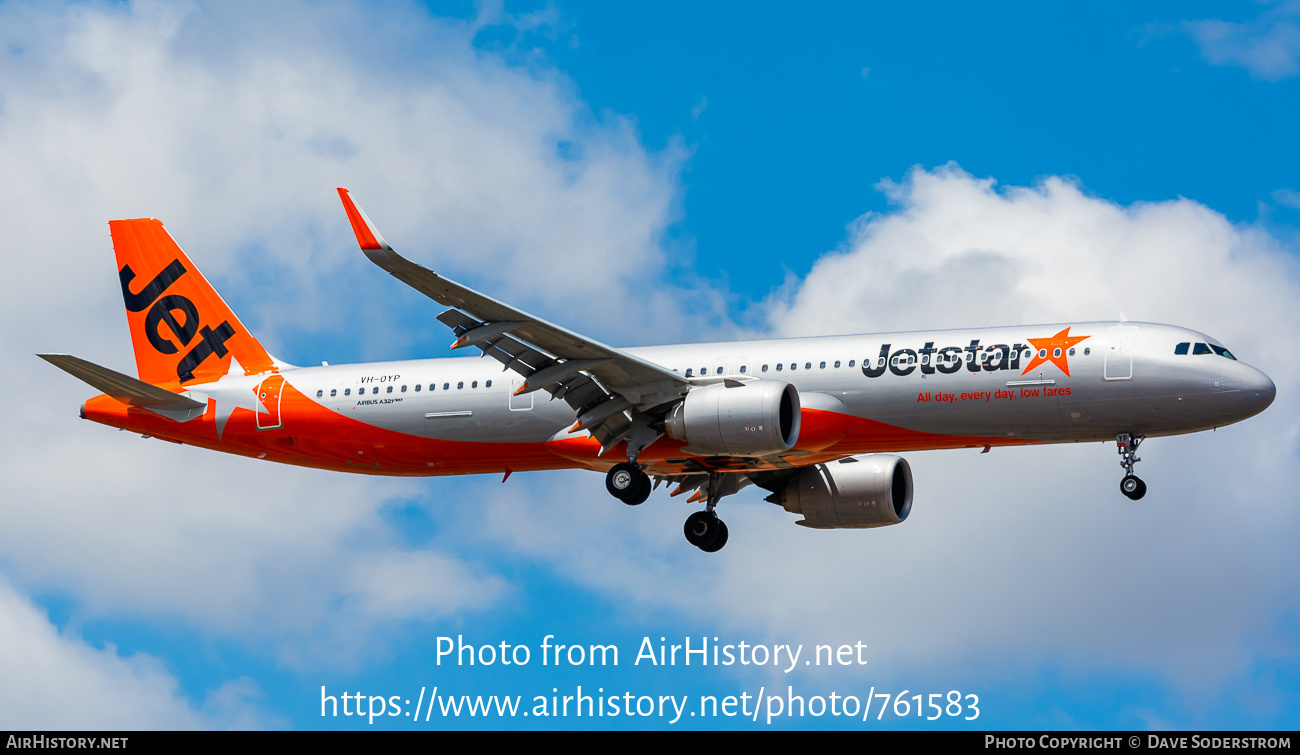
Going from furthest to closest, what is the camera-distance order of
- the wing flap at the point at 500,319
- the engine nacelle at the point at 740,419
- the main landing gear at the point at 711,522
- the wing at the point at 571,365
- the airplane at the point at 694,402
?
the main landing gear at the point at 711,522 → the engine nacelle at the point at 740,419 → the airplane at the point at 694,402 → the wing at the point at 571,365 → the wing flap at the point at 500,319

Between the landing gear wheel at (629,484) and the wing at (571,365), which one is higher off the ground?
the wing at (571,365)

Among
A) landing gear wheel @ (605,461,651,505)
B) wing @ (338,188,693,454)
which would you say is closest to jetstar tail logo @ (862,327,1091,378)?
wing @ (338,188,693,454)

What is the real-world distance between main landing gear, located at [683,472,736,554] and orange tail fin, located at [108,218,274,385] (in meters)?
12.6

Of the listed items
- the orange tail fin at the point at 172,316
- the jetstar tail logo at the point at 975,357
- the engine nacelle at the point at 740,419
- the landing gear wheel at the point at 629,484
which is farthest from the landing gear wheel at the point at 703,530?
the orange tail fin at the point at 172,316

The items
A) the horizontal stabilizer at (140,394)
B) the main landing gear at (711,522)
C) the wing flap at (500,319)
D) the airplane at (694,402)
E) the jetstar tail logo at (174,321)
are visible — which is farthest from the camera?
the jetstar tail logo at (174,321)

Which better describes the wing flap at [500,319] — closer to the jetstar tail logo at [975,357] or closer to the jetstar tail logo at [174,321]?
the jetstar tail logo at [975,357]

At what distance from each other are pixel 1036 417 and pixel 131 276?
2640 centimetres

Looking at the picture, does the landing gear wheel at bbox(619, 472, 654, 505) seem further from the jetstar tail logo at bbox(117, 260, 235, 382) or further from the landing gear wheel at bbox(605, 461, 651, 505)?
the jetstar tail logo at bbox(117, 260, 235, 382)

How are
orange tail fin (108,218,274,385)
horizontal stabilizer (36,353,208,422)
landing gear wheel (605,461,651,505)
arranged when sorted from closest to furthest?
1. landing gear wheel (605,461,651,505)
2. horizontal stabilizer (36,353,208,422)
3. orange tail fin (108,218,274,385)

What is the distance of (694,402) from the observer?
116 feet

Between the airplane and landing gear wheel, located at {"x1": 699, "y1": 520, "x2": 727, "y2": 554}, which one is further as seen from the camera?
landing gear wheel, located at {"x1": 699, "y1": 520, "x2": 727, "y2": 554}

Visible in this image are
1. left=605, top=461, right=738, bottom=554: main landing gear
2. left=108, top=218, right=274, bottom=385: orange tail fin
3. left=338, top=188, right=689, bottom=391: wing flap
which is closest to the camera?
left=338, top=188, right=689, bottom=391: wing flap

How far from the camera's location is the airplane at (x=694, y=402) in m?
34.0

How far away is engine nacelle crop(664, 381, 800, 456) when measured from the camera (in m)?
34.4
